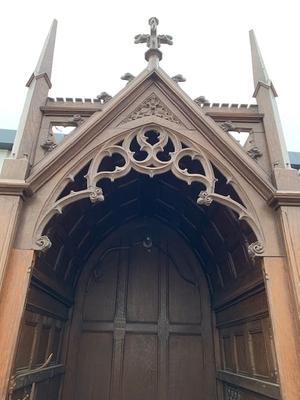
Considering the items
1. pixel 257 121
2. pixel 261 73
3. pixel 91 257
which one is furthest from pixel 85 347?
pixel 261 73

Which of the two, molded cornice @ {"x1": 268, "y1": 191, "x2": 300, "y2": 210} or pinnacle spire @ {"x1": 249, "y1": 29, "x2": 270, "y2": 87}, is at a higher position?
pinnacle spire @ {"x1": 249, "y1": 29, "x2": 270, "y2": 87}

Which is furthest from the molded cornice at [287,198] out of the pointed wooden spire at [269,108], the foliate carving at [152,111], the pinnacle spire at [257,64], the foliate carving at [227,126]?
the pinnacle spire at [257,64]

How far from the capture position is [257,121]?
11.8 feet

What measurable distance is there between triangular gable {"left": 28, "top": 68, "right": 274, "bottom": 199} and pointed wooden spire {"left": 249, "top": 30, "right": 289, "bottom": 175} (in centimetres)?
28

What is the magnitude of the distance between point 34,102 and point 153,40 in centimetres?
174

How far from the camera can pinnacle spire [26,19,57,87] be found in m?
3.82

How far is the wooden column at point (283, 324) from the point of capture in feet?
7.95

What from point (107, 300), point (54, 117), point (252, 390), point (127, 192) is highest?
point (54, 117)

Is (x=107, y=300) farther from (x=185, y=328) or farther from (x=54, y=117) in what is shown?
(x=54, y=117)

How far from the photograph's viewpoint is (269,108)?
11.9 ft

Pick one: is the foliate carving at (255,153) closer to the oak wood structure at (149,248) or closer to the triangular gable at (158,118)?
the oak wood structure at (149,248)

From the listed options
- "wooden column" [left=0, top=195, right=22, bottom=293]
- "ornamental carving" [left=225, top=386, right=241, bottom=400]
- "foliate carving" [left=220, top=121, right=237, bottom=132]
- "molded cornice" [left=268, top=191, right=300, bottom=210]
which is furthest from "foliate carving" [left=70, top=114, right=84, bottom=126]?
"ornamental carving" [left=225, top=386, right=241, bottom=400]

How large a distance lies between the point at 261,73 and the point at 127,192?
234 cm

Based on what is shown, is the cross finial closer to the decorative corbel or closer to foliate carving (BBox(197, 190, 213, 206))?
foliate carving (BBox(197, 190, 213, 206))
